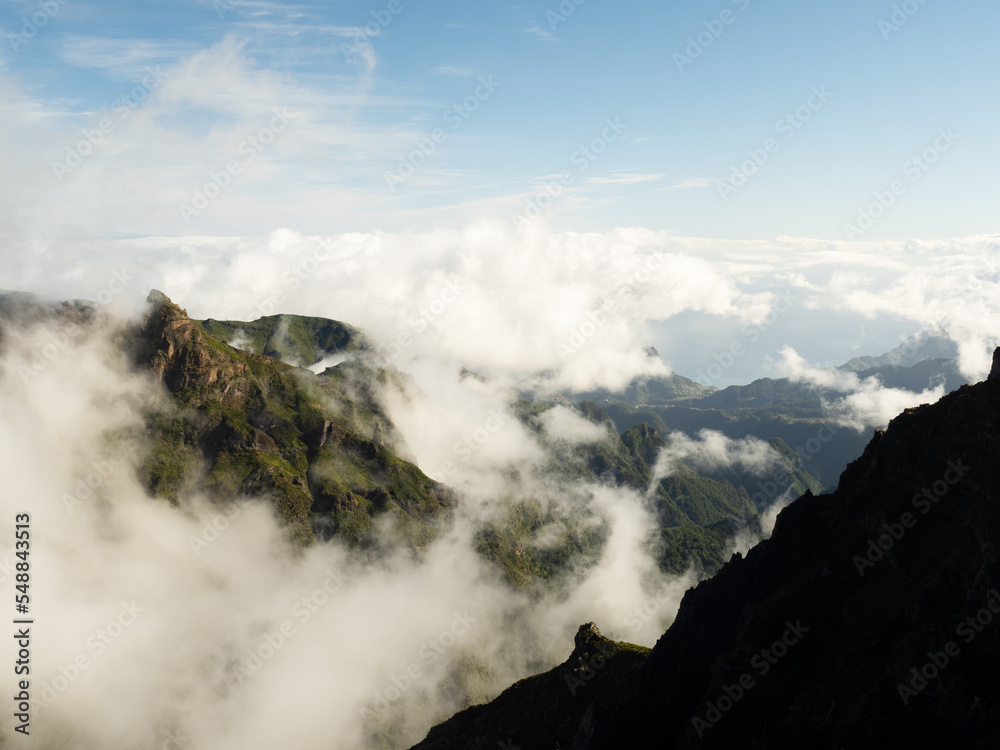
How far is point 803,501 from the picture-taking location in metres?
99.1

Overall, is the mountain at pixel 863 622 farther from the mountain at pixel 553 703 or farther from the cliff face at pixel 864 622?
the mountain at pixel 553 703

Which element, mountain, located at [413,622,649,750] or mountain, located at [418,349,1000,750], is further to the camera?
mountain, located at [413,622,649,750]

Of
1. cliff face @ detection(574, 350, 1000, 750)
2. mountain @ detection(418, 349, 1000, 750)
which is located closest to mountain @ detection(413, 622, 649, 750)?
cliff face @ detection(574, 350, 1000, 750)

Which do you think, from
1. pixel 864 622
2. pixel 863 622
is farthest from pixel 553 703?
pixel 864 622

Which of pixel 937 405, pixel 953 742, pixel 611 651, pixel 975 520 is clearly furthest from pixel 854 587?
pixel 611 651

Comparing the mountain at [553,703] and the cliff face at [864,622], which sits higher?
the cliff face at [864,622]

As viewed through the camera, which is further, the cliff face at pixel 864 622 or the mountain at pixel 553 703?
the mountain at pixel 553 703

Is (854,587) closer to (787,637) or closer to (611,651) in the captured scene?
(787,637)

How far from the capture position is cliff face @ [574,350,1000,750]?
52156 millimetres

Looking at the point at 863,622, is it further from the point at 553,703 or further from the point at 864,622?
the point at 553,703

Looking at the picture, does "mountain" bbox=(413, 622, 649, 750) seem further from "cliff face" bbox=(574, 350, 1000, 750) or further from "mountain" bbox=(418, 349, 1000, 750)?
"mountain" bbox=(418, 349, 1000, 750)

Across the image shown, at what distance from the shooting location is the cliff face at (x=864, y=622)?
52.2m

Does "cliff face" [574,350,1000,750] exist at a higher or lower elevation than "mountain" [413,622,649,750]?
higher

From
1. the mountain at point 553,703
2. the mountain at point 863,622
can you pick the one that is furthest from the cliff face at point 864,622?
the mountain at point 553,703
